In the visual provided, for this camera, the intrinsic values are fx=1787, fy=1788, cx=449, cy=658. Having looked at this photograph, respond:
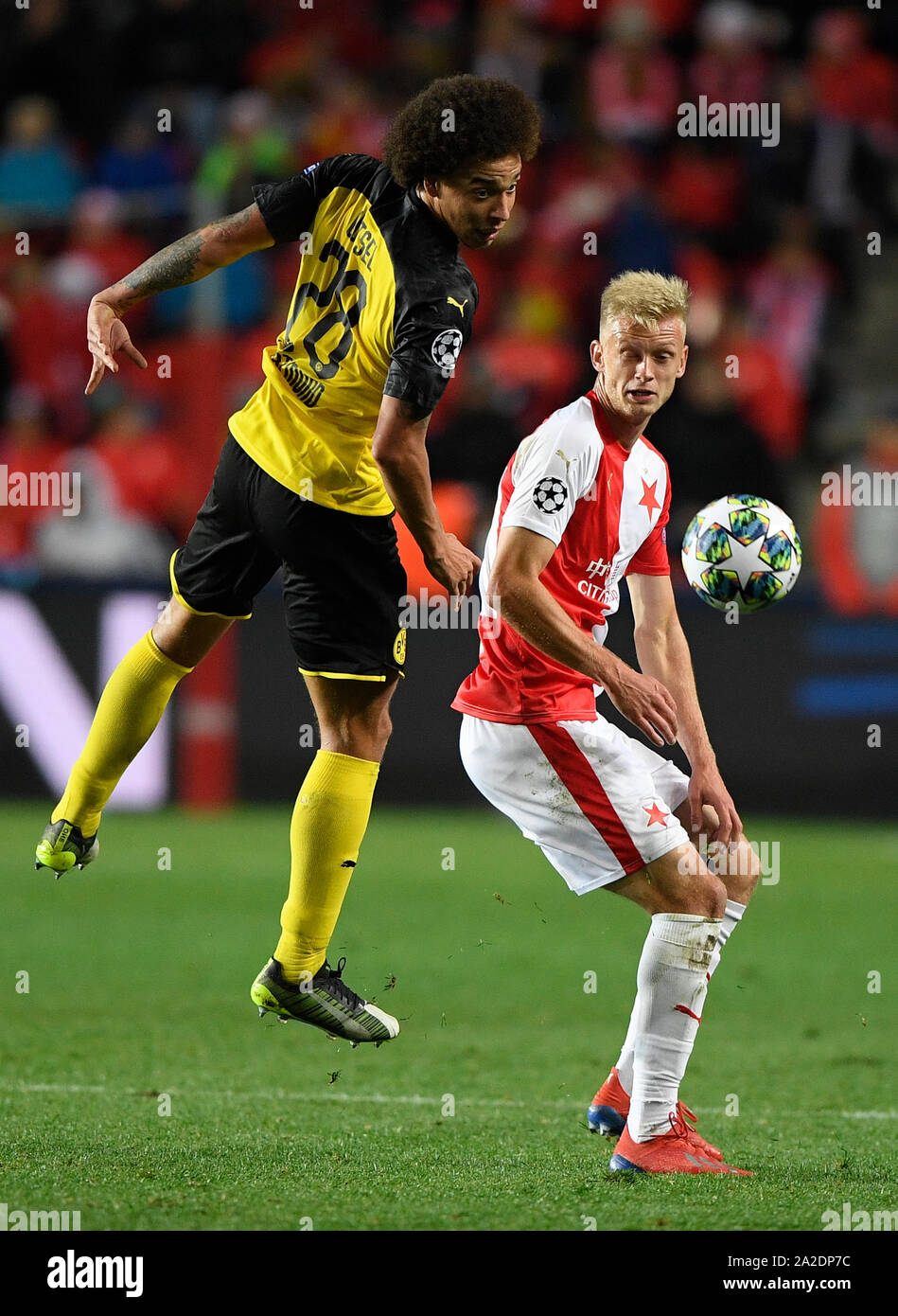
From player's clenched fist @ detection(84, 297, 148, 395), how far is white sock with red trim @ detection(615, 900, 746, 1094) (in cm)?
Answer: 224

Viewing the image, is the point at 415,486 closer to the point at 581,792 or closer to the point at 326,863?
the point at 581,792

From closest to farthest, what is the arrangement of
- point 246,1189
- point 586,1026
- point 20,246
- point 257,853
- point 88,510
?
1. point 246,1189
2. point 586,1026
3. point 257,853
4. point 88,510
5. point 20,246

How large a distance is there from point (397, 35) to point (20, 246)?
429 cm

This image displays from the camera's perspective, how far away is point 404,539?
10.8 m

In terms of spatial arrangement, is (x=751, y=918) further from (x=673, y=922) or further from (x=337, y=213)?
(x=337, y=213)

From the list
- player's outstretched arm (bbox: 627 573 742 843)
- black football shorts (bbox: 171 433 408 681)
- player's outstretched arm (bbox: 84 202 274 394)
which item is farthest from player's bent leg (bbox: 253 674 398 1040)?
player's outstretched arm (bbox: 84 202 274 394)


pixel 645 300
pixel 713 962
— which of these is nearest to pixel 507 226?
pixel 645 300

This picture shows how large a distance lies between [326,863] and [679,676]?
116 cm

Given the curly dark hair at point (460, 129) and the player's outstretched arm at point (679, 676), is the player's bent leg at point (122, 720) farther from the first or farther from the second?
the curly dark hair at point (460, 129)

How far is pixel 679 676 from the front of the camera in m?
5.08

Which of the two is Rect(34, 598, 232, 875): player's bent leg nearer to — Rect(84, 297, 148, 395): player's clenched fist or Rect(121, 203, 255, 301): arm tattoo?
Rect(84, 297, 148, 395): player's clenched fist

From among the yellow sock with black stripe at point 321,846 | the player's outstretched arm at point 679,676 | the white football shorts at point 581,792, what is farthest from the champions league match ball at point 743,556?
the yellow sock with black stripe at point 321,846

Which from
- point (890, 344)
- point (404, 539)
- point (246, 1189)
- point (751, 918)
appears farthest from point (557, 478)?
point (890, 344)

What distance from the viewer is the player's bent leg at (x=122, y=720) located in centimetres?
539
